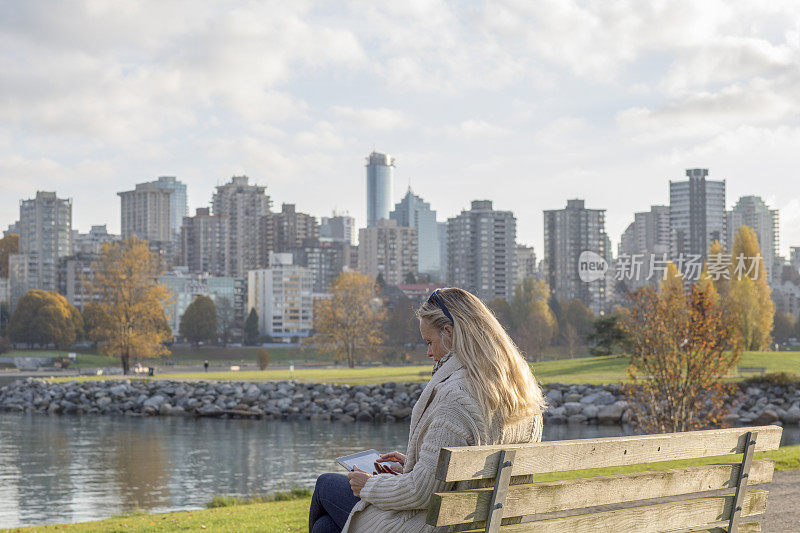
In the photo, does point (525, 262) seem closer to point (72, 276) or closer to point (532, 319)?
point (72, 276)

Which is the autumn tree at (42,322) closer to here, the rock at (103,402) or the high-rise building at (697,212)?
the rock at (103,402)

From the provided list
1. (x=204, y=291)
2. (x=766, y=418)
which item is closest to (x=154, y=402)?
(x=766, y=418)

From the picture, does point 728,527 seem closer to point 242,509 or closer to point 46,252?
point 242,509

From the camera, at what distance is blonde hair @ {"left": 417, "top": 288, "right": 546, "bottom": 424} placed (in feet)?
11.8

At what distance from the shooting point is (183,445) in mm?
23656

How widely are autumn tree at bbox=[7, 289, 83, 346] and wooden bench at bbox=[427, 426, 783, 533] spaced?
314 ft

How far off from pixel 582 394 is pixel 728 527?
2870cm

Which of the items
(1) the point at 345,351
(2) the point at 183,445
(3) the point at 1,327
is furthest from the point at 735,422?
(3) the point at 1,327

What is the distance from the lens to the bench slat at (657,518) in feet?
12.4

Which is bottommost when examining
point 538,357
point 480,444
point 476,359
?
point 538,357

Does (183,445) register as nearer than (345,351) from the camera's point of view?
Yes

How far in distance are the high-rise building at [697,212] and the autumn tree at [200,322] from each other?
353 ft

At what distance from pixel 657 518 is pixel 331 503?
154 cm

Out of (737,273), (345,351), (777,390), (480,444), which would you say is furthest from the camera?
(345,351)
